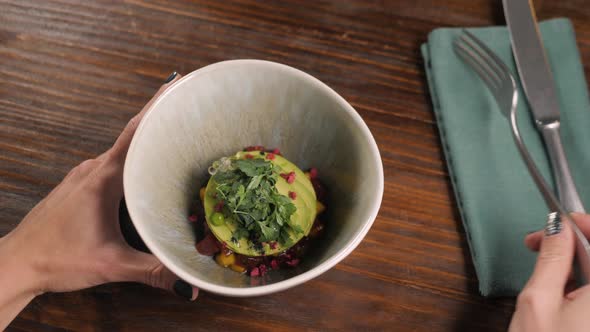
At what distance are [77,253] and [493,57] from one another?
3.22 ft

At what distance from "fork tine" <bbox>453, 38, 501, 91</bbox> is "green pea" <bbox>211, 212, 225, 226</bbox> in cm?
71

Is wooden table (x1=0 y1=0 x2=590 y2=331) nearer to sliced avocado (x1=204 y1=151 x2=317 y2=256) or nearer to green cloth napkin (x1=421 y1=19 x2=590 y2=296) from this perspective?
green cloth napkin (x1=421 y1=19 x2=590 y2=296)

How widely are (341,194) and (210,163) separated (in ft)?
0.86

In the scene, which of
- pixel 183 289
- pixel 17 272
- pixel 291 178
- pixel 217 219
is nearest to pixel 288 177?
pixel 291 178

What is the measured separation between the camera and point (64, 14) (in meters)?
1.10

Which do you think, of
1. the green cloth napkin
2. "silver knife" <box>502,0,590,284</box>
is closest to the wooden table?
the green cloth napkin

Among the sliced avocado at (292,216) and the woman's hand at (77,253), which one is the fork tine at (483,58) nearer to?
the sliced avocado at (292,216)

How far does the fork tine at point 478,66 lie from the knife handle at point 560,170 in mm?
145

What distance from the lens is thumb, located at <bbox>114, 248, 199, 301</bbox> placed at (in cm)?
75

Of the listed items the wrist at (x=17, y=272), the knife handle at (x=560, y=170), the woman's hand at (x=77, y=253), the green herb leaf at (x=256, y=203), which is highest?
the knife handle at (x=560, y=170)

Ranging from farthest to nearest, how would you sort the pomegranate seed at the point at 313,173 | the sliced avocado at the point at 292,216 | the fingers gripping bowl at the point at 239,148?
the pomegranate seed at the point at 313,173 < the sliced avocado at the point at 292,216 < the fingers gripping bowl at the point at 239,148

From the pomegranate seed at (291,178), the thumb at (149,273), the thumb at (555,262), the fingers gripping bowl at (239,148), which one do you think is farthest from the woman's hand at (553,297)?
the thumb at (149,273)

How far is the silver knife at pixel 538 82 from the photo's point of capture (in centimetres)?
94

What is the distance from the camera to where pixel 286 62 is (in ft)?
3.58
